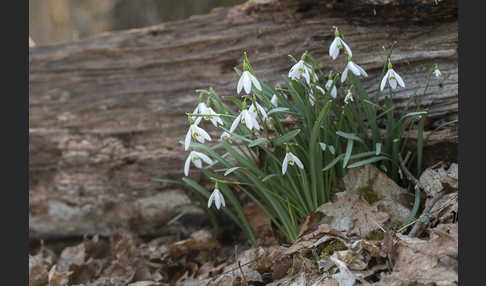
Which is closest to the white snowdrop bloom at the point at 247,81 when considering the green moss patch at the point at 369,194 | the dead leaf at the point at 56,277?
the green moss patch at the point at 369,194

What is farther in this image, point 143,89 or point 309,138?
point 143,89

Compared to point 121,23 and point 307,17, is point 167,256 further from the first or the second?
point 121,23

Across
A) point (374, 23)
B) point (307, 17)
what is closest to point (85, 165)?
point (307, 17)

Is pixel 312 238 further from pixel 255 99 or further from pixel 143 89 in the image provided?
pixel 143 89

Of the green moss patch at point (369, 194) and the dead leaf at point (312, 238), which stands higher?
the green moss patch at point (369, 194)

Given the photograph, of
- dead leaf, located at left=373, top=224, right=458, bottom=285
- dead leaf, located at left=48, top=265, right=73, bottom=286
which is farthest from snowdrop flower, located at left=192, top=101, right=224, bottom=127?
dead leaf, located at left=48, top=265, right=73, bottom=286

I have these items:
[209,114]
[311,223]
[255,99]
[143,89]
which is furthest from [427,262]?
[143,89]

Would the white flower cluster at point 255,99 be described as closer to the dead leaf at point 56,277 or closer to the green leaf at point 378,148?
the green leaf at point 378,148

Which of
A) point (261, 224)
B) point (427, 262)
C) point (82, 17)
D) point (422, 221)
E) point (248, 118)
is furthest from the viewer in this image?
point (82, 17)
